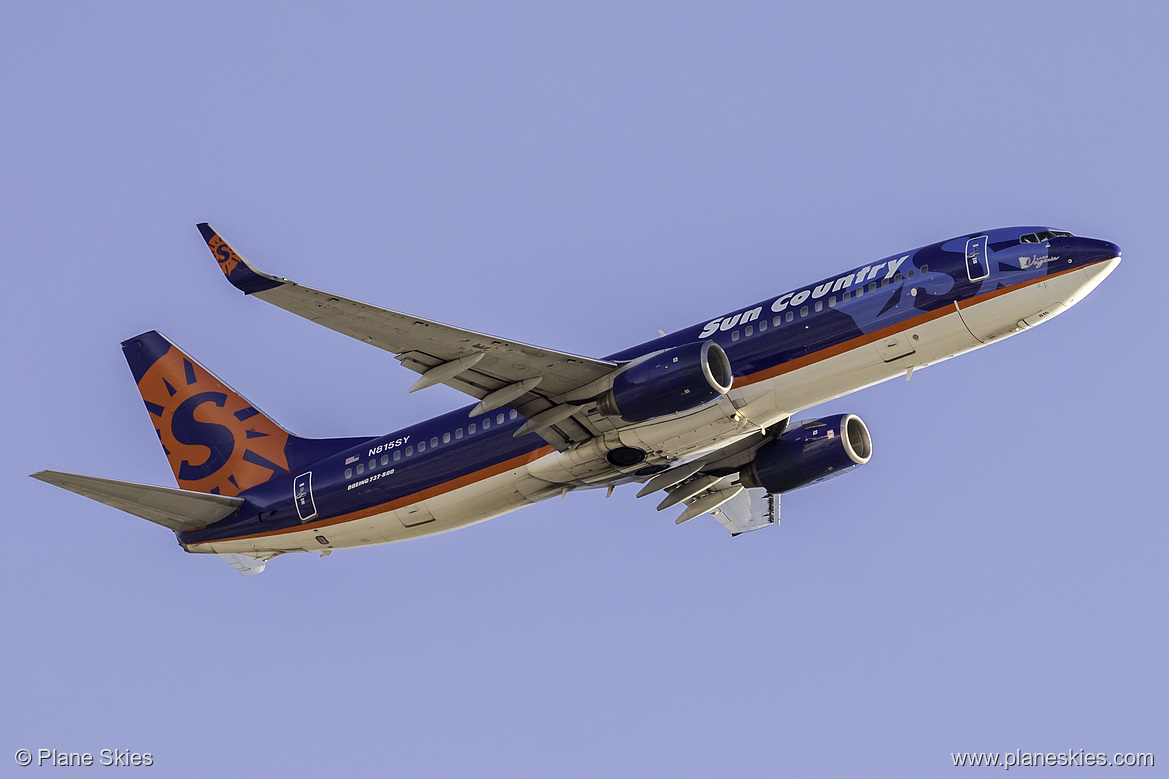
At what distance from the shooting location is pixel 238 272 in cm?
2695

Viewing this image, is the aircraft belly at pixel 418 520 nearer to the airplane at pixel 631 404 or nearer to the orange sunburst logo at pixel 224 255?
the airplane at pixel 631 404

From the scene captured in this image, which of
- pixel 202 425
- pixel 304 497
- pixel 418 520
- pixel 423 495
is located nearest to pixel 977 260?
pixel 423 495

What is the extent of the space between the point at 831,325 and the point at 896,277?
2083mm

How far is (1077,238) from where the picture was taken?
30.9m

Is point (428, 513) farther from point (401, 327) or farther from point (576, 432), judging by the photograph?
point (401, 327)

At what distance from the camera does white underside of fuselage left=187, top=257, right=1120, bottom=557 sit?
102 feet

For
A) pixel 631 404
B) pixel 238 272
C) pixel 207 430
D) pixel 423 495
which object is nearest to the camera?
pixel 238 272

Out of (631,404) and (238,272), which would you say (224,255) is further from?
(631,404)

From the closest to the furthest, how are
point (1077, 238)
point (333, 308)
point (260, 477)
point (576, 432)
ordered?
point (333, 308), point (1077, 238), point (576, 432), point (260, 477)

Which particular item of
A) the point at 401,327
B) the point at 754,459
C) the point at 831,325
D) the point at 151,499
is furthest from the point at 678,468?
the point at 151,499

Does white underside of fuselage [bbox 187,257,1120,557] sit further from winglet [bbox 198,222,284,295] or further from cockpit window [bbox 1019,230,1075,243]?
winglet [bbox 198,222,284,295]

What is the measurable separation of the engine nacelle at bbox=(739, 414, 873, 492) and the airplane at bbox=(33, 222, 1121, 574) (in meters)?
0.05

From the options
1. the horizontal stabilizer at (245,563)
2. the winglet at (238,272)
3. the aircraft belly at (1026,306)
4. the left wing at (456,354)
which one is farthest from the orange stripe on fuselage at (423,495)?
the aircraft belly at (1026,306)

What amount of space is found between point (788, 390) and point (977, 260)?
5.78 meters
